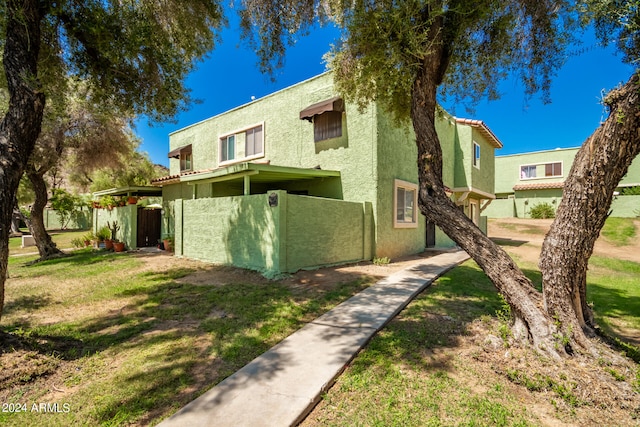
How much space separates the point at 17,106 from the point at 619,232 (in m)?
29.6

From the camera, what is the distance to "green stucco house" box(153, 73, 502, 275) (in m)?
8.97

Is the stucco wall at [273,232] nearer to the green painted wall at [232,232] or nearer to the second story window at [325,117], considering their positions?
the green painted wall at [232,232]

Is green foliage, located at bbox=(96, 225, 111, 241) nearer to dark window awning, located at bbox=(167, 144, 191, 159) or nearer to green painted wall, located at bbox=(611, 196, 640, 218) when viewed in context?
dark window awning, located at bbox=(167, 144, 191, 159)

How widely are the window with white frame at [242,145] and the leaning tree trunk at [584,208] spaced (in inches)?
487

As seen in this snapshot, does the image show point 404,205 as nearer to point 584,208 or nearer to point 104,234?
point 584,208

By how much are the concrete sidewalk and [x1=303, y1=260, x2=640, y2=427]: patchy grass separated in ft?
0.60

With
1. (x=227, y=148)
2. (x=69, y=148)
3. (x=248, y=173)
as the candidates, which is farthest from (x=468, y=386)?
(x=69, y=148)

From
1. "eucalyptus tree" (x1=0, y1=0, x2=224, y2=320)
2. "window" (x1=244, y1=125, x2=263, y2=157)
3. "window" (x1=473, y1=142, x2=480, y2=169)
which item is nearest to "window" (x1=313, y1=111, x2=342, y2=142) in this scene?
"window" (x1=244, y1=125, x2=263, y2=157)

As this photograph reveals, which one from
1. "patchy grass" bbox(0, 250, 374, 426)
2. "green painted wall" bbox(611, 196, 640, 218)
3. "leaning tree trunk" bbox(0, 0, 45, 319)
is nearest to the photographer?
"patchy grass" bbox(0, 250, 374, 426)

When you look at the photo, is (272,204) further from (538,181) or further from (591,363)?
(538,181)

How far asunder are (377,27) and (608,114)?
4.16 meters

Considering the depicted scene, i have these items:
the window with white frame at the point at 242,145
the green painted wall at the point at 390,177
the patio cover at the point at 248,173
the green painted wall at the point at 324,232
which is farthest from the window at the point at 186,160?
the green painted wall at the point at 390,177

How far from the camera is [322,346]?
414 centimetres

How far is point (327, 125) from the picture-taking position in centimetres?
1208
